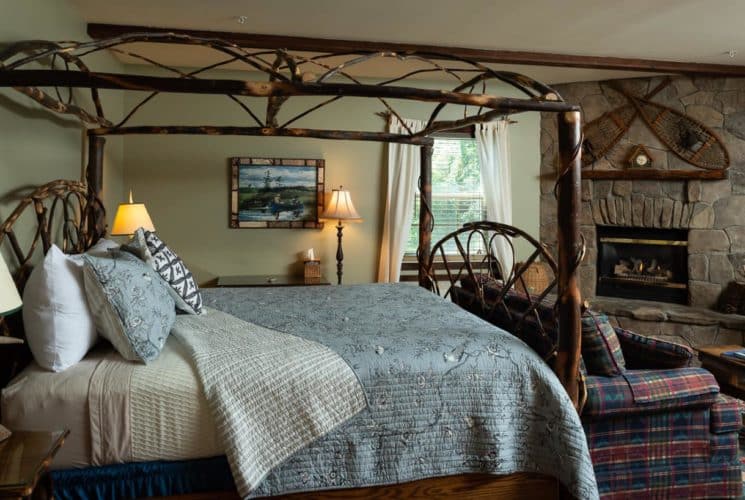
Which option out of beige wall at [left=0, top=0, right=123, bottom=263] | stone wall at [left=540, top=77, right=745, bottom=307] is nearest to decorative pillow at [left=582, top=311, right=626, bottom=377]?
beige wall at [left=0, top=0, right=123, bottom=263]

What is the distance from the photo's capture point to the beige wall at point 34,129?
2.38m

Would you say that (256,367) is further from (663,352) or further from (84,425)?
(663,352)

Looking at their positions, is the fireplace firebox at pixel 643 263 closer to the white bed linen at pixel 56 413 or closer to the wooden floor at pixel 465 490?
the wooden floor at pixel 465 490

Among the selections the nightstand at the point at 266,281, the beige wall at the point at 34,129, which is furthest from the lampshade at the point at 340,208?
the beige wall at the point at 34,129

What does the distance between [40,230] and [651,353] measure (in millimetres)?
2817

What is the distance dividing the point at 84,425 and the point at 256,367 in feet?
1.78

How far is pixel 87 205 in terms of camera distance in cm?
334

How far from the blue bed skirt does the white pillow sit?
0.35 metres

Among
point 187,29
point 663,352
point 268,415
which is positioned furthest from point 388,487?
point 187,29

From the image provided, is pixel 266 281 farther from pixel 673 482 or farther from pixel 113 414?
pixel 673 482

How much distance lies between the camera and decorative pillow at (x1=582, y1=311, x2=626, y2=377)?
2.23 metres

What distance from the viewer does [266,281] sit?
457cm

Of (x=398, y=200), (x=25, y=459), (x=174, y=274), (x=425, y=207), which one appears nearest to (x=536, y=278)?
(x=398, y=200)

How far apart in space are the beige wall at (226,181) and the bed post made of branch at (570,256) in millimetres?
Answer: 3147
